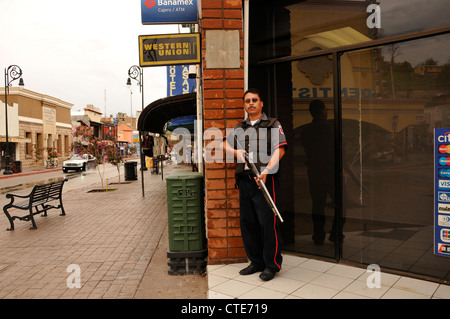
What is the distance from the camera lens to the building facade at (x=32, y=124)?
34.9m

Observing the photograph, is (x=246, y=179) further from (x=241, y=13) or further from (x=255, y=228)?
(x=241, y=13)

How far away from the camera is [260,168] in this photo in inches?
150

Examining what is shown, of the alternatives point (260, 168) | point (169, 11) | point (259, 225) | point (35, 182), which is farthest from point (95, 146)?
point (260, 168)

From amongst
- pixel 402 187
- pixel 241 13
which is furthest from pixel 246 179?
pixel 241 13

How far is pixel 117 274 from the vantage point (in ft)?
14.7

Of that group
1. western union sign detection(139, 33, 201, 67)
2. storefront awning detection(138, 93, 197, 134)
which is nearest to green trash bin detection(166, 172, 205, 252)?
western union sign detection(139, 33, 201, 67)

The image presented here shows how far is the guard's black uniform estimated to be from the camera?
12.4 ft

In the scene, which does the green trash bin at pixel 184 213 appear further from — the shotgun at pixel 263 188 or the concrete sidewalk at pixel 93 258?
the shotgun at pixel 263 188

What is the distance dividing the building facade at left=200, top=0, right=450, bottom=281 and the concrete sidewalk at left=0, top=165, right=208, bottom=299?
87cm

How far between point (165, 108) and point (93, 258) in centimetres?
564

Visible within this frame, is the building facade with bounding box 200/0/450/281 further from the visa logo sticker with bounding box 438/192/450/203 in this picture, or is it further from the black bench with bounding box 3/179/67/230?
the black bench with bounding box 3/179/67/230

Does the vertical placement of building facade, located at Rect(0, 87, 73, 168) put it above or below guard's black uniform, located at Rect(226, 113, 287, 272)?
above

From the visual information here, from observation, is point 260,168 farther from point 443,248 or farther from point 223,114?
point 443,248

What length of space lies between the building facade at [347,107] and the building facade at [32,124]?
33151mm
